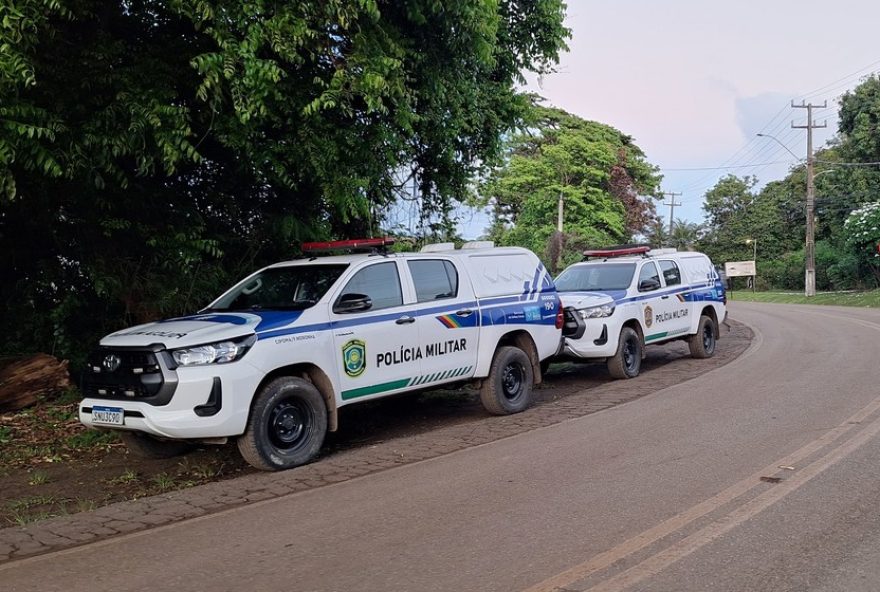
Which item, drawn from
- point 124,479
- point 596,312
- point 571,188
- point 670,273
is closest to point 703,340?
point 670,273

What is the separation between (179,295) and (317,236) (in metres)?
1.98

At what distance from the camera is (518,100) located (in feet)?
39.2

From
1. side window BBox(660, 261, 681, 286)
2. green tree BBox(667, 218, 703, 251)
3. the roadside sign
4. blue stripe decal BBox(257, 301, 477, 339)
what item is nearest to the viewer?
blue stripe decal BBox(257, 301, 477, 339)

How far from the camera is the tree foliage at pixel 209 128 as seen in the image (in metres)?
7.26

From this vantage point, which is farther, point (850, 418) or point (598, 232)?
point (598, 232)

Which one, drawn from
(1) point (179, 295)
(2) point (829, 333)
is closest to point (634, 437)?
(1) point (179, 295)

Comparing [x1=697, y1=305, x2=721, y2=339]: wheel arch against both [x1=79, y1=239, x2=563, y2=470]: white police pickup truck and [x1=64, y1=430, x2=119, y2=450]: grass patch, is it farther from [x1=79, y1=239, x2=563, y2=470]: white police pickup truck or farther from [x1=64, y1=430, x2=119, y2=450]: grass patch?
[x1=64, y1=430, x2=119, y2=450]: grass patch

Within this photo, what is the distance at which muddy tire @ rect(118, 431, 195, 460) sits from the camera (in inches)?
301

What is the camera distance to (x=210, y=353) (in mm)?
6738

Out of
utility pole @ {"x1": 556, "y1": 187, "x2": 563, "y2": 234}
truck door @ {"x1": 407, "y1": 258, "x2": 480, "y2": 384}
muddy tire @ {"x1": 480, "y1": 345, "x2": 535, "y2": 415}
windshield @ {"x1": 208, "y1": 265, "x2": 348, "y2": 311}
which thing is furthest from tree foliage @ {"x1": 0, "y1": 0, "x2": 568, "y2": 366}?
utility pole @ {"x1": 556, "y1": 187, "x2": 563, "y2": 234}

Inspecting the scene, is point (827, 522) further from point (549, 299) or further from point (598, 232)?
point (598, 232)

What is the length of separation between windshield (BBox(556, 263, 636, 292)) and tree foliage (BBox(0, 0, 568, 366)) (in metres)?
2.77

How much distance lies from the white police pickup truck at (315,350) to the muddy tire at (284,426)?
0.04 ft

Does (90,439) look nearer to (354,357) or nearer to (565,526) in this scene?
(354,357)
